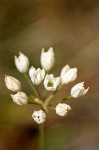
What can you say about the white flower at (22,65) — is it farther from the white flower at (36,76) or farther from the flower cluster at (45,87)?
the white flower at (36,76)

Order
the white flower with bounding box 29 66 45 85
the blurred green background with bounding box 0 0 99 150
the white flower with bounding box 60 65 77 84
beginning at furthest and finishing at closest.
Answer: the blurred green background with bounding box 0 0 99 150 → the white flower with bounding box 60 65 77 84 → the white flower with bounding box 29 66 45 85

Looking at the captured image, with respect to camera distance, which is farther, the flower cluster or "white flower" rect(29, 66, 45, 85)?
"white flower" rect(29, 66, 45, 85)

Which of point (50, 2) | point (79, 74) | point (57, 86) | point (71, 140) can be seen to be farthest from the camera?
point (50, 2)

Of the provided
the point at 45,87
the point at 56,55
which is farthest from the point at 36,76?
the point at 56,55

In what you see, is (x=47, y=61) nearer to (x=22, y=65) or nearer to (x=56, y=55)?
(x=22, y=65)

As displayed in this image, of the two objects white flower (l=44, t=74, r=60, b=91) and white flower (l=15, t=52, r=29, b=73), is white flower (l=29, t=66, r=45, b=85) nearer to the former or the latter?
white flower (l=44, t=74, r=60, b=91)

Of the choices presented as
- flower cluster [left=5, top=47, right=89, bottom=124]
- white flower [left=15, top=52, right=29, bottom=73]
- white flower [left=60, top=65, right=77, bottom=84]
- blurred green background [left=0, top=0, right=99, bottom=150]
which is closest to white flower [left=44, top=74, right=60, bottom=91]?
flower cluster [left=5, top=47, right=89, bottom=124]

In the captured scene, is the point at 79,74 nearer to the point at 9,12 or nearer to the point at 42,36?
the point at 42,36

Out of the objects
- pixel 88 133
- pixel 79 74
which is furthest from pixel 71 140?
pixel 79 74
